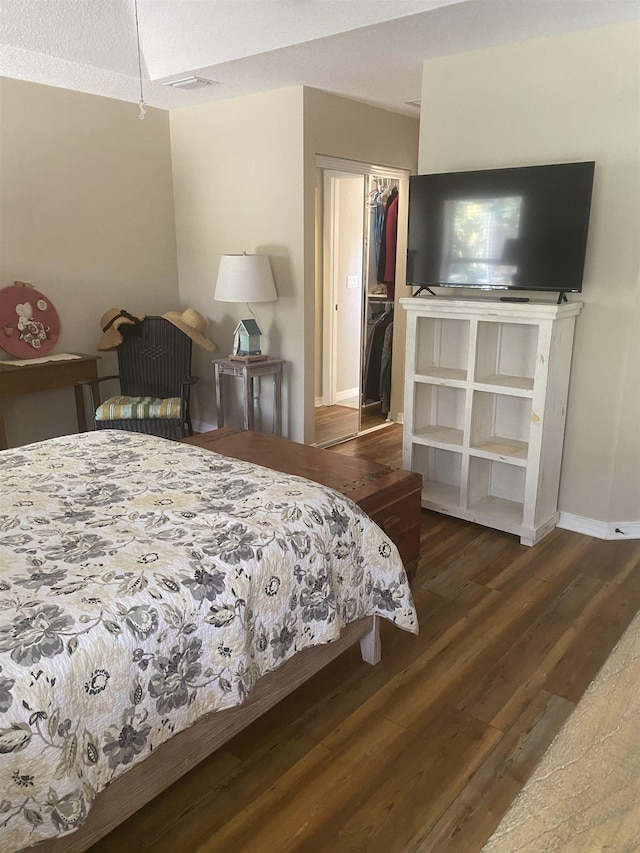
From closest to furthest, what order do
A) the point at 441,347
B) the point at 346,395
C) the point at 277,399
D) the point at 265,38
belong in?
the point at 265,38, the point at 441,347, the point at 277,399, the point at 346,395

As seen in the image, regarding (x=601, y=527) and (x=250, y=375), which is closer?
(x=601, y=527)

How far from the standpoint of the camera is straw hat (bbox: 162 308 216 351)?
171 inches

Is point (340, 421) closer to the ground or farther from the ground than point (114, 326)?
closer to the ground

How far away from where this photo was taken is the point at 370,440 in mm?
4930

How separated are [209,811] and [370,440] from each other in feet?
11.3

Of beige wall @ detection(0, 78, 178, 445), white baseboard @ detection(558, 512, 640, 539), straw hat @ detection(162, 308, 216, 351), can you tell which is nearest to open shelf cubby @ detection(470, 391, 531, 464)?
white baseboard @ detection(558, 512, 640, 539)

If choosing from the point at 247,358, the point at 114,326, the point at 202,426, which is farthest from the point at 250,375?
the point at 202,426

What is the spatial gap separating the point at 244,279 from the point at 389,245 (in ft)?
5.00

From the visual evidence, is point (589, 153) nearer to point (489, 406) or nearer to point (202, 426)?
point (489, 406)

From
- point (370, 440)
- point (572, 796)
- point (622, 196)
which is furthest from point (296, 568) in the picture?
point (370, 440)

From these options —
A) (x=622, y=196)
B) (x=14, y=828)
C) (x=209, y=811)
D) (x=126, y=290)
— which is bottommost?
(x=209, y=811)

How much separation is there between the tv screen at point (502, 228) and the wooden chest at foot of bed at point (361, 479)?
1.16 m

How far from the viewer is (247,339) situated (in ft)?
13.9

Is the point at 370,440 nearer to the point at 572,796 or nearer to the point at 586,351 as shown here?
the point at 586,351
